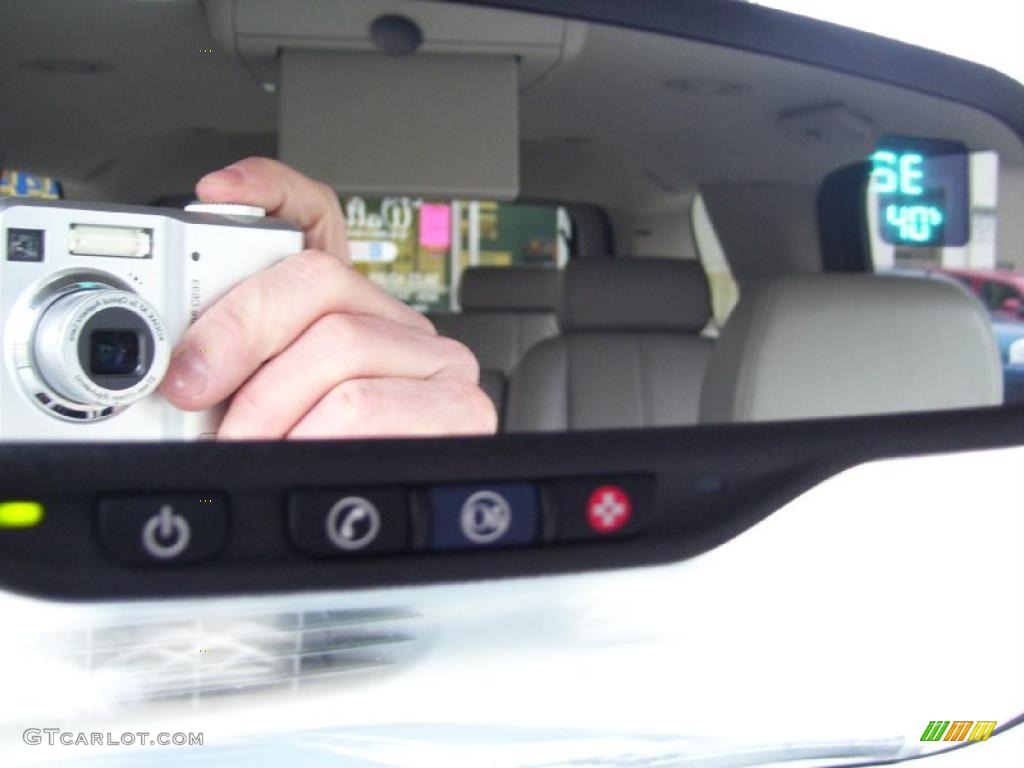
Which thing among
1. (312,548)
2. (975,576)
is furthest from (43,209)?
(975,576)

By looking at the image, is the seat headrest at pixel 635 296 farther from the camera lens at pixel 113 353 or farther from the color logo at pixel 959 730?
the camera lens at pixel 113 353

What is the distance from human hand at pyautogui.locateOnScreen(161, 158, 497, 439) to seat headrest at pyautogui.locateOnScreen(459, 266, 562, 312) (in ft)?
12.9

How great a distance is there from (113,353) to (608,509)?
39 centimetres

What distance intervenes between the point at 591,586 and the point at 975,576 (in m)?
0.47

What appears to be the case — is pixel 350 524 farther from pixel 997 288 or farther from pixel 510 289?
pixel 510 289

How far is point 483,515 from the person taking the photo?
752 mm

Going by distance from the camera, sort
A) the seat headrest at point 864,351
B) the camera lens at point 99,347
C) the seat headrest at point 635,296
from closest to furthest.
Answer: the camera lens at point 99,347 → the seat headrest at point 864,351 → the seat headrest at point 635,296

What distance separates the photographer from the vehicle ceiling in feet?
4.98

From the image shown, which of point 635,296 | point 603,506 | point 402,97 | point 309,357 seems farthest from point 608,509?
point 635,296

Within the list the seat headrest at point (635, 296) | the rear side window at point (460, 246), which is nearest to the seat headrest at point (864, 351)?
the rear side window at point (460, 246)

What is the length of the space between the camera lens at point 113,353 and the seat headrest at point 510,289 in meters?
4.15

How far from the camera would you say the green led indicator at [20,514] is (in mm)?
664

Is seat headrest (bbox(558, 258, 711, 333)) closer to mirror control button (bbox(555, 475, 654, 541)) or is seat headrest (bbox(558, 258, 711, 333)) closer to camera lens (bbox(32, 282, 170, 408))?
mirror control button (bbox(555, 475, 654, 541))

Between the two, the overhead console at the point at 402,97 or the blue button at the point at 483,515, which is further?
Answer: the overhead console at the point at 402,97
